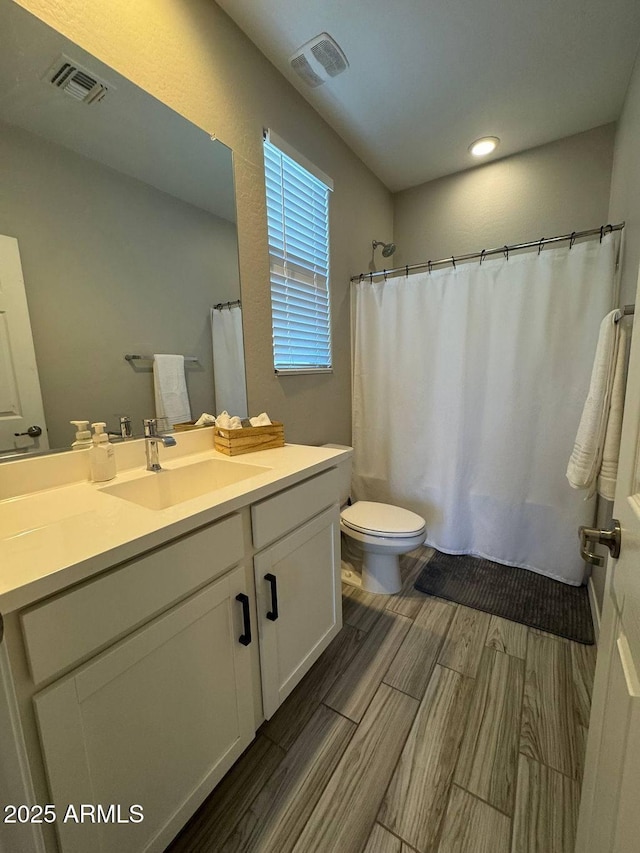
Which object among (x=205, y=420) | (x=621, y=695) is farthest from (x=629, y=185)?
(x=205, y=420)

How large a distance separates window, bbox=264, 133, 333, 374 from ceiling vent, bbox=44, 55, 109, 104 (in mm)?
698

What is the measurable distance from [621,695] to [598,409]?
1.09 meters

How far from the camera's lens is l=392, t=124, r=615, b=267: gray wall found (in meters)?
1.97

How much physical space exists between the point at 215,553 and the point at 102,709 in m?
0.33

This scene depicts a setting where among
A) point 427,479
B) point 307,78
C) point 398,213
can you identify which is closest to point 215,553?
point 427,479

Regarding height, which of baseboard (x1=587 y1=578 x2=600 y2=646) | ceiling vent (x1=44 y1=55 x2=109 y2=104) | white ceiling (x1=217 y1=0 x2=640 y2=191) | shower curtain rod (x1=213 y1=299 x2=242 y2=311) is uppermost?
white ceiling (x1=217 y1=0 x2=640 y2=191)

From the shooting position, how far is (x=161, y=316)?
1225 mm

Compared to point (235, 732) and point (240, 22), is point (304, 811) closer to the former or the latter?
point (235, 732)

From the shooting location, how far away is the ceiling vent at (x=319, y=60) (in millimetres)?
1425

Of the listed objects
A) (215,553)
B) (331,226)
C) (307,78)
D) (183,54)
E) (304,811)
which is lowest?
(304,811)

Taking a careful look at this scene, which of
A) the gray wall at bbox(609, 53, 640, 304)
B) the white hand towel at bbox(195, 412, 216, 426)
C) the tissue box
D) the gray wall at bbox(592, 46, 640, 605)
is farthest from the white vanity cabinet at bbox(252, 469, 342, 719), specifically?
the gray wall at bbox(609, 53, 640, 304)

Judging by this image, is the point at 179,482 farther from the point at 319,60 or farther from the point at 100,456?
the point at 319,60

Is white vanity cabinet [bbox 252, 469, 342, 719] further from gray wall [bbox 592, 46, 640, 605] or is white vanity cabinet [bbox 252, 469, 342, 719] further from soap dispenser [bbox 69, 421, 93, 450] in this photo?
gray wall [bbox 592, 46, 640, 605]

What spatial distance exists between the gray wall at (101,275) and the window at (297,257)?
0.37 m
